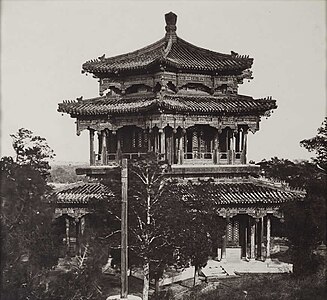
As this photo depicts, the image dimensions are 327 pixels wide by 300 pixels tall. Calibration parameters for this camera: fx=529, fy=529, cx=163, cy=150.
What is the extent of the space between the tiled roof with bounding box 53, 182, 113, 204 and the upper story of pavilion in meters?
1.49

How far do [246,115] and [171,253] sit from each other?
8.14m

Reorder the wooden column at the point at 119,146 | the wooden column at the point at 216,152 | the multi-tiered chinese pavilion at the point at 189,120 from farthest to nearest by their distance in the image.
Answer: the wooden column at the point at 119,146, the wooden column at the point at 216,152, the multi-tiered chinese pavilion at the point at 189,120

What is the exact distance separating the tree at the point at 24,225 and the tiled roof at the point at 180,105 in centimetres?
575

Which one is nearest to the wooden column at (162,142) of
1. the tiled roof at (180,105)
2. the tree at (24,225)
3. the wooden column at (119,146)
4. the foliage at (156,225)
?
the tiled roof at (180,105)

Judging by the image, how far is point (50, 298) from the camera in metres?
13.0

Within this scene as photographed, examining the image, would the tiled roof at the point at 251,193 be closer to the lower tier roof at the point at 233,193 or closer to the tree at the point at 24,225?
the lower tier roof at the point at 233,193

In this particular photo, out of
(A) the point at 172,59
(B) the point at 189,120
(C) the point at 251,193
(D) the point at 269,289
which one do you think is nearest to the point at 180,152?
(B) the point at 189,120

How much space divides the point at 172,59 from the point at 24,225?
961 centimetres

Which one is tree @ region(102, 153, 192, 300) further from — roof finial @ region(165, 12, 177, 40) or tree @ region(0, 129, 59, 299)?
roof finial @ region(165, 12, 177, 40)

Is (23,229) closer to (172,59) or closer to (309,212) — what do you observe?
(309,212)

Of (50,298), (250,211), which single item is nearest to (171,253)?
(50,298)

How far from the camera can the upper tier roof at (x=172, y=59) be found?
20.6 m

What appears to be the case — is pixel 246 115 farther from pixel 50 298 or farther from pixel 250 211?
pixel 50 298

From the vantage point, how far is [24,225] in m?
13.7
